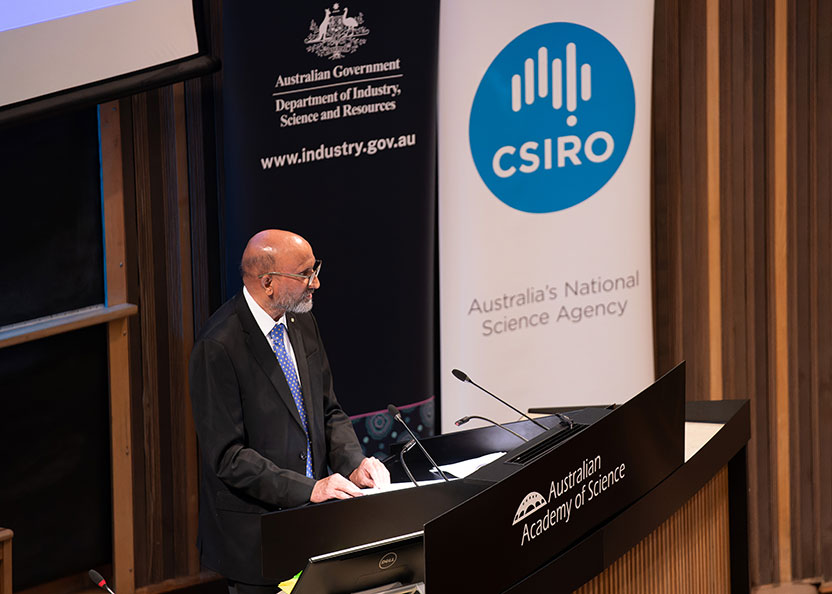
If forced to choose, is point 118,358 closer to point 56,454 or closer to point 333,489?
point 56,454

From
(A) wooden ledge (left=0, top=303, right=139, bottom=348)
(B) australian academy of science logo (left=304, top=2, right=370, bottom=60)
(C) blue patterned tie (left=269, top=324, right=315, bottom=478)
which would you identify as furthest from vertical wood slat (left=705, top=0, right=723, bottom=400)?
(A) wooden ledge (left=0, top=303, right=139, bottom=348)

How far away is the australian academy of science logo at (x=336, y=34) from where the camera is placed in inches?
140

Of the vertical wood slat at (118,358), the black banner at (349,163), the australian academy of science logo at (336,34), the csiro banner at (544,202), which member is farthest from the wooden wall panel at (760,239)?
the vertical wood slat at (118,358)

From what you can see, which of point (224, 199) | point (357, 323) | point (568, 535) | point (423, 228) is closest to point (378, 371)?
point (357, 323)

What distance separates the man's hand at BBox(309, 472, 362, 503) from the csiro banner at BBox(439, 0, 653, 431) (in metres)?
1.51

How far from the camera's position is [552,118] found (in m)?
4.11

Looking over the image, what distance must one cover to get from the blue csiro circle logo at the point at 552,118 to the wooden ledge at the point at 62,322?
1413mm

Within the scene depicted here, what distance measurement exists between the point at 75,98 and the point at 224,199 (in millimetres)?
717

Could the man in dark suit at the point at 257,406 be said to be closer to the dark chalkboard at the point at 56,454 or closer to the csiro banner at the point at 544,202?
the dark chalkboard at the point at 56,454

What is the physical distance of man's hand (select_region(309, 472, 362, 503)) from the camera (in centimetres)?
244

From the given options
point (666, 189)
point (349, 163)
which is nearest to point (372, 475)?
point (349, 163)

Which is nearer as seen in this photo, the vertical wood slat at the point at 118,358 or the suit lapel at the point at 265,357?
the suit lapel at the point at 265,357

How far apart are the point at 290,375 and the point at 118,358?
3.02 feet

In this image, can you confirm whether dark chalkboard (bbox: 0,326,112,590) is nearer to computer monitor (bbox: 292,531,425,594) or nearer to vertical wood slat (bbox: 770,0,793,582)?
computer monitor (bbox: 292,531,425,594)
